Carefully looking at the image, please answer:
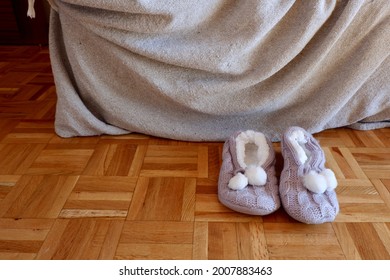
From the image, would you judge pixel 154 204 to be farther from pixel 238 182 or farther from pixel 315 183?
pixel 315 183

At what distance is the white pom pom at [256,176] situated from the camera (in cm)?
74

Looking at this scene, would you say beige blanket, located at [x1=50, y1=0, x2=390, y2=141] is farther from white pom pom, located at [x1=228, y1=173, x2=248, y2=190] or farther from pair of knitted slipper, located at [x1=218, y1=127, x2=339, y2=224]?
white pom pom, located at [x1=228, y1=173, x2=248, y2=190]

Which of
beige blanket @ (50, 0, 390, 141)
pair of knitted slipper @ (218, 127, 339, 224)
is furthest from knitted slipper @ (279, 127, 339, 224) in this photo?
beige blanket @ (50, 0, 390, 141)

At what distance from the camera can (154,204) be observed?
0.74m

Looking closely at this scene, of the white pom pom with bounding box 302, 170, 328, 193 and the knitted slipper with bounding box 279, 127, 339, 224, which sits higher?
the white pom pom with bounding box 302, 170, 328, 193

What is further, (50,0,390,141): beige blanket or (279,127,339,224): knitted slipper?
(50,0,390,141): beige blanket

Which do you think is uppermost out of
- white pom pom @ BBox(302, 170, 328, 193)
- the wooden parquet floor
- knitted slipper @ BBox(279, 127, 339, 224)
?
white pom pom @ BBox(302, 170, 328, 193)

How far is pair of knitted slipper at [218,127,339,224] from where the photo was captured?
684 millimetres

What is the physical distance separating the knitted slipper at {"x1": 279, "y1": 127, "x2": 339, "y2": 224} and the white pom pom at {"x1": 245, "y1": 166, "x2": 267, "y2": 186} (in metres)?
0.04

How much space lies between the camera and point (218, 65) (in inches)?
33.1

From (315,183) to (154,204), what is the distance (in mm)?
304

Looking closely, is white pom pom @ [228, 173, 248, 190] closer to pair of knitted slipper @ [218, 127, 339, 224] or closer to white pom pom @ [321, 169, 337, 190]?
pair of knitted slipper @ [218, 127, 339, 224]

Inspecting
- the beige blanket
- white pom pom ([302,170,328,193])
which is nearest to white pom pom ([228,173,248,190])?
white pom pom ([302,170,328,193])
